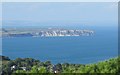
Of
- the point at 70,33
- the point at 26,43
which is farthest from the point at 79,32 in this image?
the point at 26,43

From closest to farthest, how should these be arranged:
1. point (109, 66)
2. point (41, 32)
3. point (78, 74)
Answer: point (78, 74), point (109, 66), point (41, 32)

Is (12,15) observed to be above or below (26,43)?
above

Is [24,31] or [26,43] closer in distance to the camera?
[26,43]

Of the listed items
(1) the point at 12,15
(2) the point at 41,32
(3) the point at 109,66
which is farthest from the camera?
(1) the point at 12,15

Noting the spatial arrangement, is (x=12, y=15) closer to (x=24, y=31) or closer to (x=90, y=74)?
(x=24, y=31)

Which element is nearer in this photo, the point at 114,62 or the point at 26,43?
the point at 114,62

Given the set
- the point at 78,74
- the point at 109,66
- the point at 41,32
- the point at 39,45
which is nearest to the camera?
the point at 78,74

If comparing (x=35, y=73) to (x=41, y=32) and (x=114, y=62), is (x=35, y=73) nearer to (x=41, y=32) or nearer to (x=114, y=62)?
(x=114, y=62)

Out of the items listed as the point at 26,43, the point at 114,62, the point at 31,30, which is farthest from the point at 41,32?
the point at 114,62

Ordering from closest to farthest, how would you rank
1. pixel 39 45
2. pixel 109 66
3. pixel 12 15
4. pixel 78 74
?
pixel 78 74 → pixel 109 66 → pixel 39 45 → pixel 12 15
